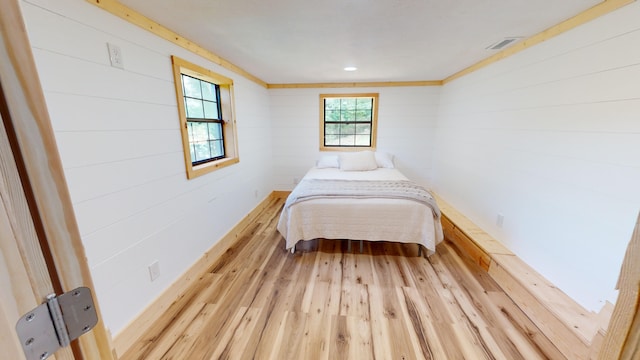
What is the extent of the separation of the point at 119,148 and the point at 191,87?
1210 mm

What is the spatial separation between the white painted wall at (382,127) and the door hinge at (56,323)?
13.8 ft

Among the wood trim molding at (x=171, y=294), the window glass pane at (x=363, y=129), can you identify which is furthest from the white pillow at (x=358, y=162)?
the wood trim molding at (x=171, y=294)

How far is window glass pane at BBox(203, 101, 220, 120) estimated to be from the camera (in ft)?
8.98

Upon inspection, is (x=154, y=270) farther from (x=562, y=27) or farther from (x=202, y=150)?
(x=562, y=27)

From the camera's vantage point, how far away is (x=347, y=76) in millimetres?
3729

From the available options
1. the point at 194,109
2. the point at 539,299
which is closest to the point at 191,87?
the point at 194,109

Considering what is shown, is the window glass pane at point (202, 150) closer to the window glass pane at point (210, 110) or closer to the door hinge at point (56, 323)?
the window glass pane at point (210, 110)

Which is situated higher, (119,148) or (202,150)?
(119,148)

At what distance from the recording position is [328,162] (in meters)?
4.27

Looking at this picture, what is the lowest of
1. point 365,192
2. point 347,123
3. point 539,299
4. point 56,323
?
point 539,299

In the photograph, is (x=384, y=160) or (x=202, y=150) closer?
(x=202, y=150)

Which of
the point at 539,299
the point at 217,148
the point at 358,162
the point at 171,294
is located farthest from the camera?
the point at 358,162

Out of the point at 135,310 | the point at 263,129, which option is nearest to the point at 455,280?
the point at 135,310

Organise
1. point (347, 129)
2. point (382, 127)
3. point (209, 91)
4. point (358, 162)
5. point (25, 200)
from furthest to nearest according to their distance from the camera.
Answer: point (347, 129)
point (382, 127)
point (358, 162)
point (209, 91)
point (25, 200)
